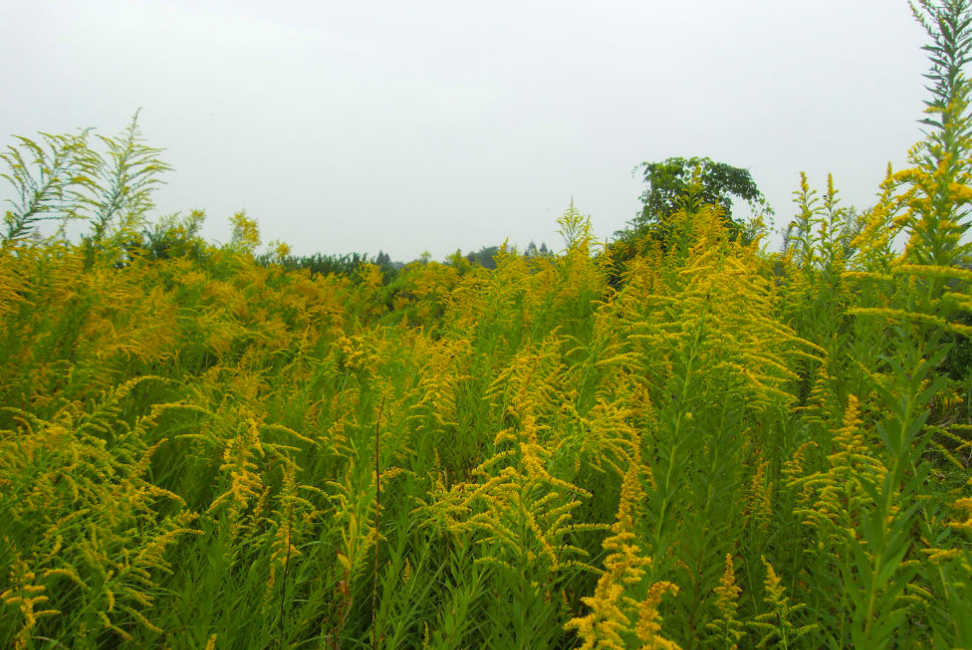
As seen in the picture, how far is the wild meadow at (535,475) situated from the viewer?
4.43 ft

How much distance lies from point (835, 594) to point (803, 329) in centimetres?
191

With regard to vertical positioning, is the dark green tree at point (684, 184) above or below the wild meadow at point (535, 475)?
above

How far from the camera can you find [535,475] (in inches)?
59.7

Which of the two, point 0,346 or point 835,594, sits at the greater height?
point 0,346

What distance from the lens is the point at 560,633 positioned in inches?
73.2

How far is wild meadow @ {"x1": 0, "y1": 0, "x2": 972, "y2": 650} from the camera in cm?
135

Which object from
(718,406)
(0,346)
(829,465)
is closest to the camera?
(718,406)

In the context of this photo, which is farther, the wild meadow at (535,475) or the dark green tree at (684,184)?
the dark green tree at (684,184)

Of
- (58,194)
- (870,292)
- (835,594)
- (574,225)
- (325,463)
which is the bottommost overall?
(835,594)

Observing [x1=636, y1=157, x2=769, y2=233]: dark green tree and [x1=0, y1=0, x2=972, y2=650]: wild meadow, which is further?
[x1=636, y1=157, x2=769, y2=233]: dark green tree

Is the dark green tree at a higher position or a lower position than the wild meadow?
higher

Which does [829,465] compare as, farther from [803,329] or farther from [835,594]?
[803,329]

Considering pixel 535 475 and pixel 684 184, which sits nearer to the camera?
pixel 535 475

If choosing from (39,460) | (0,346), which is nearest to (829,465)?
(39,460)
